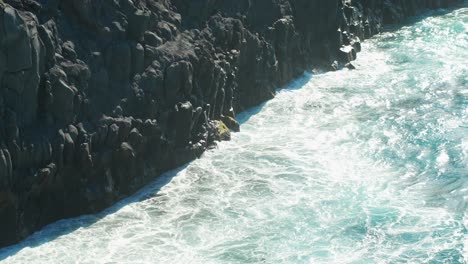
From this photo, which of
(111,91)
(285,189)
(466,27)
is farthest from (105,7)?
(466,27)

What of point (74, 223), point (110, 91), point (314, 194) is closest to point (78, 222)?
point (74, 223)

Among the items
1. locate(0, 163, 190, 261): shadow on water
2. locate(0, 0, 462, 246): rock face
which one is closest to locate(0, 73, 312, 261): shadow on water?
locate(0, 163, 190, 261): shadow on water

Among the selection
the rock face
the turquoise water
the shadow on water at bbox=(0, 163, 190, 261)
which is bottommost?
the turquoise water

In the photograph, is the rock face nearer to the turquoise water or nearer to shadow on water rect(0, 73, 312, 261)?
shadow on water rect(0, 73, 312, 261)

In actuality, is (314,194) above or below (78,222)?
below

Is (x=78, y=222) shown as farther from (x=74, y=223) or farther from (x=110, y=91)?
(x=110, y=91)

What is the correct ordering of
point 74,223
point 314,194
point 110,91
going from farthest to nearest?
point 110,91 → point 314,194 → point 74,223

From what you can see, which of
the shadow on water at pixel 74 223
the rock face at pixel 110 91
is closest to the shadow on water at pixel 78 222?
the shadow on water at pixel 74 223

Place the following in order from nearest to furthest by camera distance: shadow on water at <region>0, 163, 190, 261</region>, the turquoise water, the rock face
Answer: the turquoise water
shadow on water at <region>0, 163, 190, 261</region>
the rock face
